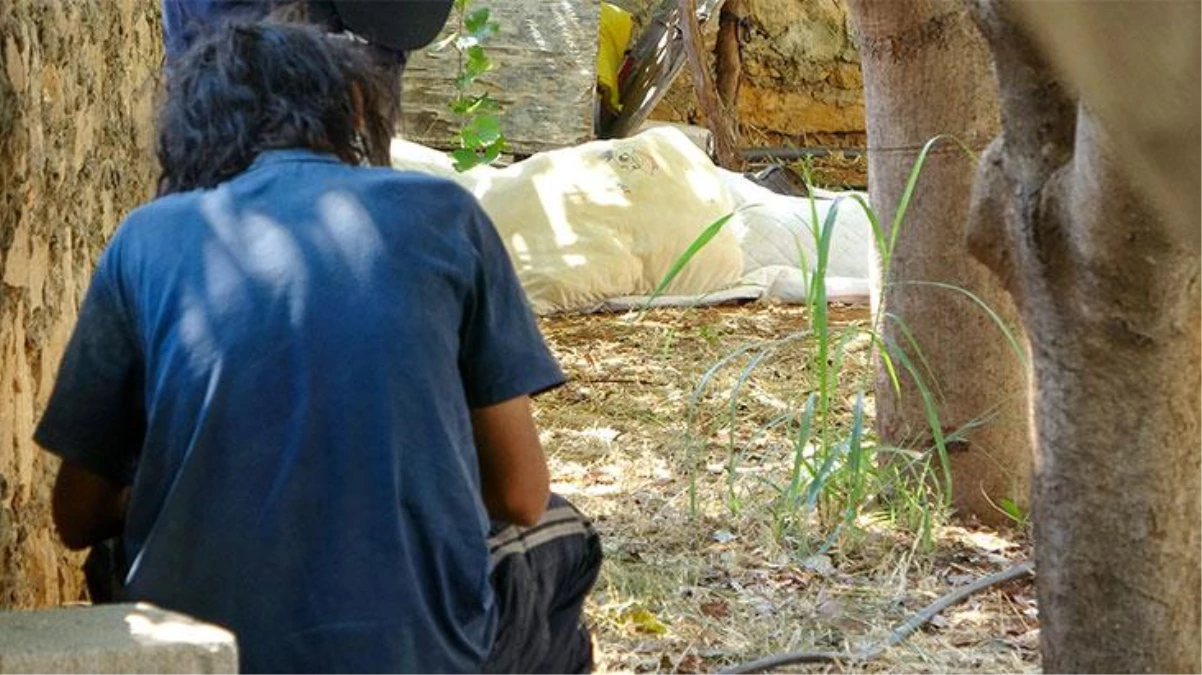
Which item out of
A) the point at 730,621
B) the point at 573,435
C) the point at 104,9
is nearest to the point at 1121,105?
the point at 104,9

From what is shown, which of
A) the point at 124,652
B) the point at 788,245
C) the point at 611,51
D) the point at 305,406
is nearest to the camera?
the point at 124,652

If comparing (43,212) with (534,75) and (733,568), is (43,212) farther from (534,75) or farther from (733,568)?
(534,75)

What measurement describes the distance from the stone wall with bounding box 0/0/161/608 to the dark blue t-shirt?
55 cm

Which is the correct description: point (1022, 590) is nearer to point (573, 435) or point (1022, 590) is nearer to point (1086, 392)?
point (1086, 392)

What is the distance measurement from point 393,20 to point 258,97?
84cm

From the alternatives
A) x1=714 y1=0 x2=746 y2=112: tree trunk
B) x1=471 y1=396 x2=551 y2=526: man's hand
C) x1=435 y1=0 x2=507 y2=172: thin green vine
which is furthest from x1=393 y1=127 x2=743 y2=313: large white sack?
x1=471 y1=396 x2=551 y2=526: man's hand

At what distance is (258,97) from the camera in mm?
2014

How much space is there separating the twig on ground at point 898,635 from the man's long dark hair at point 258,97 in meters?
1.53

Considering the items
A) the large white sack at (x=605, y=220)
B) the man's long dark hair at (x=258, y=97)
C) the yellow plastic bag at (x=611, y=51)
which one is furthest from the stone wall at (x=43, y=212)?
the yellow plastic bag at (x=611, y=51)

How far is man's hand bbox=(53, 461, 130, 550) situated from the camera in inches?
79.5

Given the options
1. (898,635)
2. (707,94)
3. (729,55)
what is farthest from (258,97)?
(729,55)

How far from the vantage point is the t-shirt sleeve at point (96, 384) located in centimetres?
194

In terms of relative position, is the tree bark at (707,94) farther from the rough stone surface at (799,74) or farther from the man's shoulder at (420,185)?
the man's shoulder at (420,185)

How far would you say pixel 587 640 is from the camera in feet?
7.67
